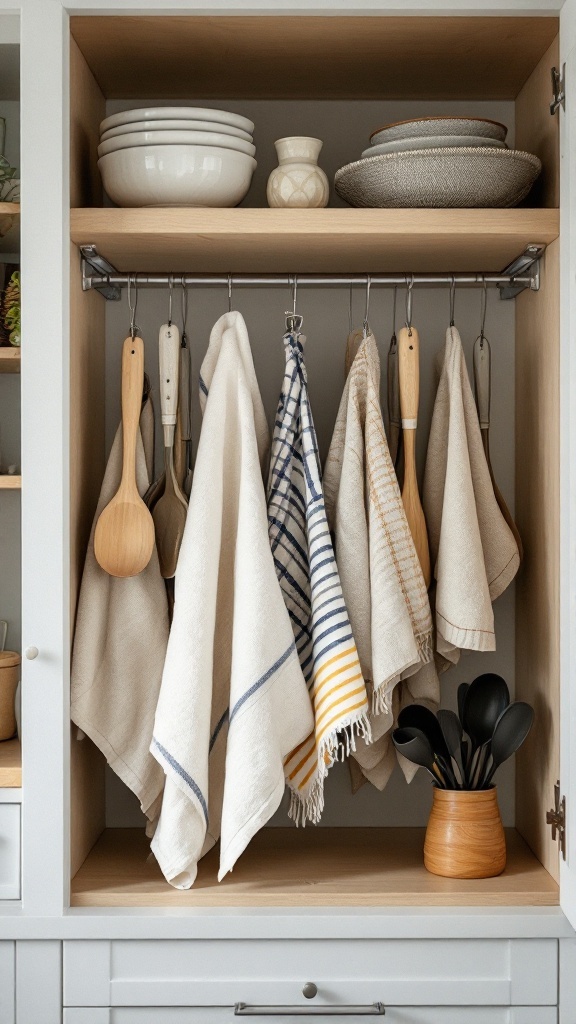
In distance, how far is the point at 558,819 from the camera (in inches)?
51.3

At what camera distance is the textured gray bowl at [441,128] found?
52.4 inches

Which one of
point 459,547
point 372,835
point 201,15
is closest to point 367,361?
point 459,547

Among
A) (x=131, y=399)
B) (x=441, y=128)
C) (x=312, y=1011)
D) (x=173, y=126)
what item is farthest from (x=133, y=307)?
(x=312, y=1011)

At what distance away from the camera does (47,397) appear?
1.27 metres

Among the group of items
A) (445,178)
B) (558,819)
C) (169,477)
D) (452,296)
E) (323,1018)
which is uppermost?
(445,178)

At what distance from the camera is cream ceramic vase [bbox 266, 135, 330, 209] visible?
4.43ft

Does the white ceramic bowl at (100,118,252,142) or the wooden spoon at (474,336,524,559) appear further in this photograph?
the wooden spoon at (474,336,524,559)

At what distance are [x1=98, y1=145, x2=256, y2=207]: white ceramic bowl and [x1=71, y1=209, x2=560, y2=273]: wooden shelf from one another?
0.12 feet

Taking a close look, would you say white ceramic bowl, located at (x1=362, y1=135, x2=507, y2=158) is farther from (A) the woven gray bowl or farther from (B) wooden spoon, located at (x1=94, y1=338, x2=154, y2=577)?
(B) wooden spoon, located at (x1=94, y1=338, x2=154, y2=577)

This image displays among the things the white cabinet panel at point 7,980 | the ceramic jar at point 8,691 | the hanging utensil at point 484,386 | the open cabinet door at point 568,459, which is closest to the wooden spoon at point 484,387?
the hanging utensil at point 484,386

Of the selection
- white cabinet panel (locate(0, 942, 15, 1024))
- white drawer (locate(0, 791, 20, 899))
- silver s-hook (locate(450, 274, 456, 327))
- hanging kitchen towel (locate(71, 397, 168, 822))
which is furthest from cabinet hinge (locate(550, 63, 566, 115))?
white cabinet panel (locate(0, 942, 15, 1024))

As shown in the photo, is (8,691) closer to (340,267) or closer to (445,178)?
(340,267)

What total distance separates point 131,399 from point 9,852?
657 millimetres

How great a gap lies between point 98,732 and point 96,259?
2.28 feet
